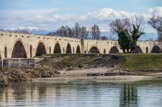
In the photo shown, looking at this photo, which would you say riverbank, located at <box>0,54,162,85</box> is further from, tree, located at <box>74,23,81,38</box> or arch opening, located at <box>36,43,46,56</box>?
tree, located at <box>74,23,81,38</box>

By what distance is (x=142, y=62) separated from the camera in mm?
58719

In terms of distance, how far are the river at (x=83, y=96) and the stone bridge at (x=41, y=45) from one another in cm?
1905

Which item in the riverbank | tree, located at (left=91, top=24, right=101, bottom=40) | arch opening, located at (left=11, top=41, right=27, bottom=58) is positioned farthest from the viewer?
tree, located at (left=91, top=24, right=101, bottom=40)

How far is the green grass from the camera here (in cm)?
5684

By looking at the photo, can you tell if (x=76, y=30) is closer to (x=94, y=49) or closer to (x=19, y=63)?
(x=94, y=49)

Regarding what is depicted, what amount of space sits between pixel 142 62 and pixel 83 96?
2816cm

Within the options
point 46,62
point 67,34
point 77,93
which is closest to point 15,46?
point 46,62

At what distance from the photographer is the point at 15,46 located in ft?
208

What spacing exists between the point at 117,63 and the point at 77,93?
2634 cm

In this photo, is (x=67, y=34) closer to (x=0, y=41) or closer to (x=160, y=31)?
(x=160, y=31)

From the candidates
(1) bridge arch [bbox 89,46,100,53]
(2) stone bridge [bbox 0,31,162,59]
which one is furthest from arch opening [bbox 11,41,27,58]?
(1) bridge arch [bbox 89,46,100,53]

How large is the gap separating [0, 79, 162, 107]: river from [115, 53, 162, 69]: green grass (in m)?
16.7

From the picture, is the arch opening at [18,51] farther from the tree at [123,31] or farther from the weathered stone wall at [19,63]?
the tree at [123,31]

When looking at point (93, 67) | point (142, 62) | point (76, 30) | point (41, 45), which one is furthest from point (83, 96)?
point (76, 30)
